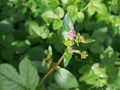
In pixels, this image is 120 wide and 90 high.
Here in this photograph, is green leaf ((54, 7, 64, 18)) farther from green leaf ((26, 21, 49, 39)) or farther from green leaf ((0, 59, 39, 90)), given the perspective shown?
green leaf ((0, 59, 39, 90))

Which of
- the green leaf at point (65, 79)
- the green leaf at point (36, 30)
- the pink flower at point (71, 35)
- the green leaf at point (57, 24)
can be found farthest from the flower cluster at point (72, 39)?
the green leaf at point (36, 30)

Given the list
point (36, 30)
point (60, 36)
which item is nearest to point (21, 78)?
point (60, 36)

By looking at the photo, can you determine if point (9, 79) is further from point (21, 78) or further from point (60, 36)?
point (60, 36)

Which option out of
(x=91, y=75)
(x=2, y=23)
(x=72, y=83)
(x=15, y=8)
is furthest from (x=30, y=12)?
(x=72, y=83)

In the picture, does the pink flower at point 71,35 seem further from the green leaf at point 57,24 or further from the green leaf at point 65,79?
the green leaf at point 57,24

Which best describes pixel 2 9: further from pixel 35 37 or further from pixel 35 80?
pixel 35 80

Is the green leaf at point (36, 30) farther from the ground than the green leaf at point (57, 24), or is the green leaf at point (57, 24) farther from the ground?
the green leaf at point (57, 24)
